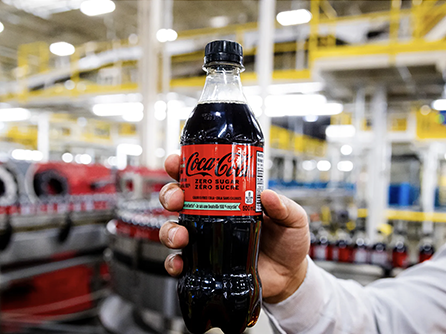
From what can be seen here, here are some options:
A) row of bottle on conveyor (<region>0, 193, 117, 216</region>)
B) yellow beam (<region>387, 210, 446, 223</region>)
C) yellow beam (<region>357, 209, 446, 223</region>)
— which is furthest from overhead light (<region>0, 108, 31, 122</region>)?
yellow beam (<region>387, 210, 446, 223</region>)

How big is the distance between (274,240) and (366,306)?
0.56 meters

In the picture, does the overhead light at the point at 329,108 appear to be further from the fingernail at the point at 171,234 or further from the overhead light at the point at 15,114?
the overhead light at the point at 15,114

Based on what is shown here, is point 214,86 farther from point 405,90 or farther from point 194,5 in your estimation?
point 194,5

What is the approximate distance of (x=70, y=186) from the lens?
4.93 meters

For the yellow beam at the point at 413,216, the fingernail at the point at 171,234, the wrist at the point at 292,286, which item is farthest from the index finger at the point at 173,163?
the yellow beam at the point at 413,216

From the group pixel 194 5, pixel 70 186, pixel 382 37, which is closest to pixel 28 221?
pixel 70 186

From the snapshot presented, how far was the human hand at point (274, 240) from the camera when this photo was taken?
105 cm

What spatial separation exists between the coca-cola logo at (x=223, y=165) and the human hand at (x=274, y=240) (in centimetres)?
8

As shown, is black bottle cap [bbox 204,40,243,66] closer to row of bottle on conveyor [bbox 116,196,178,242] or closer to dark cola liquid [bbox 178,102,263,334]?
dark cola liquid [bbox 178,102,263,334]

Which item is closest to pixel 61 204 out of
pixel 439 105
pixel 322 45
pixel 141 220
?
pixel 141 220

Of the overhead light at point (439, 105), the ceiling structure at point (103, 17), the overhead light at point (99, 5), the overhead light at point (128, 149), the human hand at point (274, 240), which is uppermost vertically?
the ceiling structure at point (103, 17)

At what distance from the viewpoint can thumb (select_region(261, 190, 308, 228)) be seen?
102 cm

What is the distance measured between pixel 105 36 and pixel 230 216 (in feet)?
53.7

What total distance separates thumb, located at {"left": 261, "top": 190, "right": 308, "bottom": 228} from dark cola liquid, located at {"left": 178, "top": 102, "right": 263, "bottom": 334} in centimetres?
6
